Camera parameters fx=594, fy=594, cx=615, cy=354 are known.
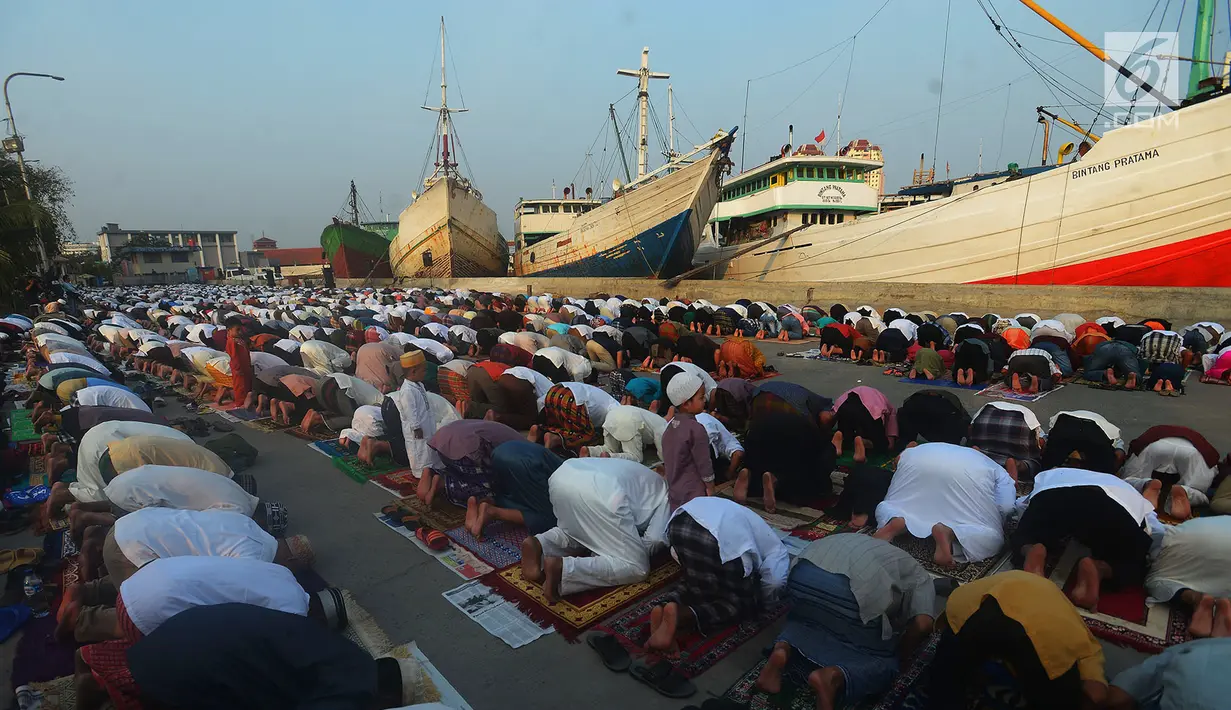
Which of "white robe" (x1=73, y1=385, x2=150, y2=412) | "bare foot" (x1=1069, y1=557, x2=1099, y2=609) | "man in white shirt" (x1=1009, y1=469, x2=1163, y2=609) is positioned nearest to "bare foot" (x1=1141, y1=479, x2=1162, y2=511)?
"man in white shirt" (x1=1009, y1=469, x2=1163, y2=609)

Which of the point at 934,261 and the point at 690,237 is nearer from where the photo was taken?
the point at 934,261

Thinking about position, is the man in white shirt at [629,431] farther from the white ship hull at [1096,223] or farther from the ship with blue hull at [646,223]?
the ship with blue hull at [646,223]

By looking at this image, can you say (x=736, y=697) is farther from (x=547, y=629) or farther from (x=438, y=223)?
(x=438, y=223)

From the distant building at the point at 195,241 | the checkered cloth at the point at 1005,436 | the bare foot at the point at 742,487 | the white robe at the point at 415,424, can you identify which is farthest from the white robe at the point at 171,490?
the distant building at the point at 195,241

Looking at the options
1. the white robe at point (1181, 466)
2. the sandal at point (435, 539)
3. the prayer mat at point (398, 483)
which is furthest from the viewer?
the prayer mat at point (398, 483)

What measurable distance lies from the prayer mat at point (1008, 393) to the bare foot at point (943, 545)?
178 inches

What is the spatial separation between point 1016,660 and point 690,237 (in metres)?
17.9

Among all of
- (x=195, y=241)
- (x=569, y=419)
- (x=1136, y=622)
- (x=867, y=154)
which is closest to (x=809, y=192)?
(x=867, y=154)

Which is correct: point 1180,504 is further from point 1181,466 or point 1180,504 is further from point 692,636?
point 692,636

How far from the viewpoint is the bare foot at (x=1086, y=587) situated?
262 centimetres

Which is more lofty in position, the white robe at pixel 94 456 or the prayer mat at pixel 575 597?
the white robe at pixel 94 456

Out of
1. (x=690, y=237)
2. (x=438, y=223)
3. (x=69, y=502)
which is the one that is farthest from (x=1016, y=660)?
(x=438, y=223)

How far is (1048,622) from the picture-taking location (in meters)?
1.86

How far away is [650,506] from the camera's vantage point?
3.15 metres
